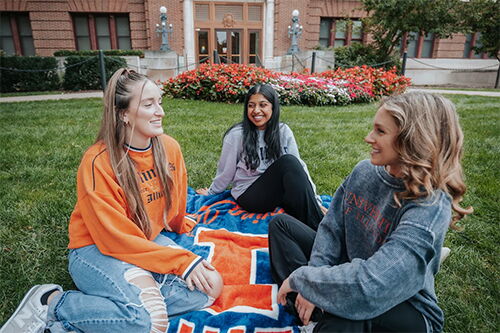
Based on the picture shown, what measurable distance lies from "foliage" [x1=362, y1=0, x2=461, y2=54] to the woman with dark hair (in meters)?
13.1

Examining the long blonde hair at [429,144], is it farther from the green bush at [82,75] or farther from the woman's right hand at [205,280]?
the green bush at [82,75]

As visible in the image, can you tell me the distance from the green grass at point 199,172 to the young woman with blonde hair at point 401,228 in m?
0.81

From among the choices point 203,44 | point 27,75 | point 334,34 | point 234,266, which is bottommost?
point 234,266

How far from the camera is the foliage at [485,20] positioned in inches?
547

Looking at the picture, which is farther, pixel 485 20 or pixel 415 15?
pixel 485 20

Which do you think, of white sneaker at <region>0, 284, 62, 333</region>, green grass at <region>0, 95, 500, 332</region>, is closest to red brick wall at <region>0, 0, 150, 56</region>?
green grass at <region>0, 95, 500, 332</region>

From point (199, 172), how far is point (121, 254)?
2301 millimetres

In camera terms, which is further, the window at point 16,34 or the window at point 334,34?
the window at point 334,34

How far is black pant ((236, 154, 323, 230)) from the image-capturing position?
250 centimetres

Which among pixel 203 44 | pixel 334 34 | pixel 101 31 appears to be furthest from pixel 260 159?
pixel 334 34

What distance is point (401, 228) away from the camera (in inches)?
48.2

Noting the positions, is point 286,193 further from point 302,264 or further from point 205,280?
point 205,280

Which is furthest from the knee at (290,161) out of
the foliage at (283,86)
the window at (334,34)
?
the window at (334,34)

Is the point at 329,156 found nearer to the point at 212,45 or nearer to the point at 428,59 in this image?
the point at 212,45
